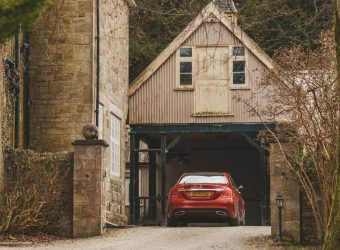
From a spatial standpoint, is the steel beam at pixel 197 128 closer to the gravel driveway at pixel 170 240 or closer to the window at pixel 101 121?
the window at pixel 101 121

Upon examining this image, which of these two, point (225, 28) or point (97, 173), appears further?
point (225, 28)

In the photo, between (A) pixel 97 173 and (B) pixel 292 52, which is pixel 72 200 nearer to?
(A) pixel 97 173

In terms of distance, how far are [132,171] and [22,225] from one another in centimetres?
1225

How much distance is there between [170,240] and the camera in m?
19.5

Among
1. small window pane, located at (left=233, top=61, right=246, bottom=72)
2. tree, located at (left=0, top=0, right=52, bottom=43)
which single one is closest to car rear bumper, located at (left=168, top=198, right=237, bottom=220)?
small window pane, located at (left=233, top=61, right=246, bottom=72)

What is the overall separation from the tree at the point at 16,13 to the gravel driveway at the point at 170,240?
23.5ft

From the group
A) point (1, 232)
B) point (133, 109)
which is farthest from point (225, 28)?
point (1, 232)

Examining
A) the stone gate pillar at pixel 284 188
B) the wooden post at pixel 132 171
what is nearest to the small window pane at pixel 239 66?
the wooden post at pixel 132 171

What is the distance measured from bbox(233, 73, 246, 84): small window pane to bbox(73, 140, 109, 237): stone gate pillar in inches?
455

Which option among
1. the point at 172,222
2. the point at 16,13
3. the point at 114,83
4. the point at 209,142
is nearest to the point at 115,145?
the point at 114,83

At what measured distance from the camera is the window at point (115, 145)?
28655 millimetres

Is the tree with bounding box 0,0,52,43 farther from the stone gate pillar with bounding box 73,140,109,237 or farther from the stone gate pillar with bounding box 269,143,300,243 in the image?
the stone gate pillar with bounding box 73,140,109,237

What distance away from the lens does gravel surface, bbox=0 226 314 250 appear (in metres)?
18.2

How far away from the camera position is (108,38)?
2769 cm
